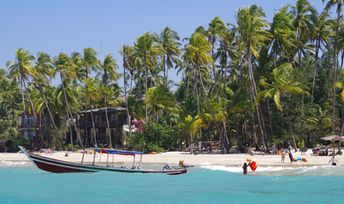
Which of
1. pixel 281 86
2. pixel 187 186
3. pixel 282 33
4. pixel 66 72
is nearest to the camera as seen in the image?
pixel 187 186

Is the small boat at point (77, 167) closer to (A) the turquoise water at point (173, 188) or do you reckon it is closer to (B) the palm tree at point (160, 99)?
(A) the turquoise water at point (173, 188)

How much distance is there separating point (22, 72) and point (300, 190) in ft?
160

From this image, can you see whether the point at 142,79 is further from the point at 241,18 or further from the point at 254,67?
the point at 241,18

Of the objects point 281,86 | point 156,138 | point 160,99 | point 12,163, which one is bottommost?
point 12,163

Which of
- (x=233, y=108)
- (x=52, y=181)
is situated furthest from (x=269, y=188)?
(x=233, y=108)

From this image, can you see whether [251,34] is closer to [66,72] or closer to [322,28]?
[322,28]

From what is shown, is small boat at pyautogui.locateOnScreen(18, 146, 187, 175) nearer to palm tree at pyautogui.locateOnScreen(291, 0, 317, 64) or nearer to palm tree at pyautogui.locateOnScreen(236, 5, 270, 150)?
palm tree at pyautogui.locateOnScreen(236, 5, 270, 150)

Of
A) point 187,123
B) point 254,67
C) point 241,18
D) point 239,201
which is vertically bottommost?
point 239,201

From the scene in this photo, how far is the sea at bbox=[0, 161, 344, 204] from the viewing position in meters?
27.2

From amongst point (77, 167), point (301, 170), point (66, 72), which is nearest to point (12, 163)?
point (77, 167)

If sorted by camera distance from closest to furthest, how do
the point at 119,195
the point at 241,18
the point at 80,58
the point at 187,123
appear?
the point at 119,195 < the point at 241,18 < the point at 187,123 < the point at 80,58

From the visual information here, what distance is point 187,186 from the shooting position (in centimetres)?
3238

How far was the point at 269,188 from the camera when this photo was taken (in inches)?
1192

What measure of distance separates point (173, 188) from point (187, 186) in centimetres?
127
